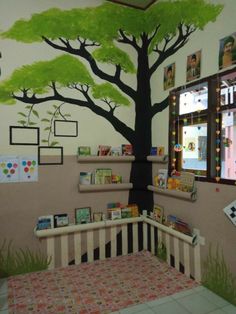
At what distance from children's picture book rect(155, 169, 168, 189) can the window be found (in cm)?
10

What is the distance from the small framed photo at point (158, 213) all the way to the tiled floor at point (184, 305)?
82cm

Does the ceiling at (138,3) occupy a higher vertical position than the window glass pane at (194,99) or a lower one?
higher

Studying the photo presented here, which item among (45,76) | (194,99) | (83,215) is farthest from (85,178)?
(194,99)

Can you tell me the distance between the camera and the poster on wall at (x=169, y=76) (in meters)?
2.56

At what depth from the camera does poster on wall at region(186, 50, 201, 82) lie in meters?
2.22

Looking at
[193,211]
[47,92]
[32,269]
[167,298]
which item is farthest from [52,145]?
[167,298]

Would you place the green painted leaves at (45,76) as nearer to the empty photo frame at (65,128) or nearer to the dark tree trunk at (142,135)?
the empty photo frame at (65,128)

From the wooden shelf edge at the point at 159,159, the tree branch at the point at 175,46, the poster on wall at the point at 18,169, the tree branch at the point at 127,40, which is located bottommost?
the poster on wall at the point at 18,169

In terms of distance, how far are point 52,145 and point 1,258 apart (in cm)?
122

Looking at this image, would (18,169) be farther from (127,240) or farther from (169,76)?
(169,76)

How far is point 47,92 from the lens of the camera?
2543mm

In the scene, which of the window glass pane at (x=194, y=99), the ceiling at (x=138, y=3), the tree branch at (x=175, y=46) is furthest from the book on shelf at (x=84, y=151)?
the ceiling at (x=138, y=3)

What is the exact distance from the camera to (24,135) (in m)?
2.45

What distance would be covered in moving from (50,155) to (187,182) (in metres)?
1.42
